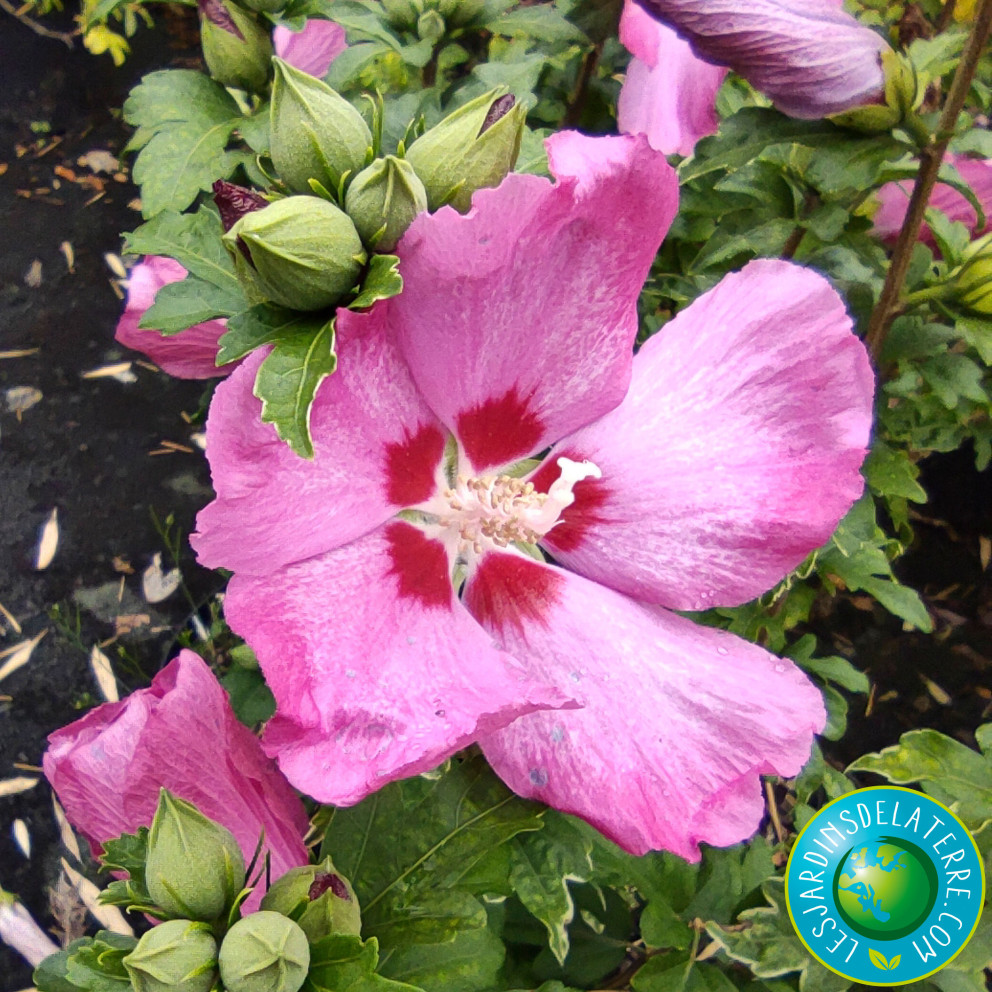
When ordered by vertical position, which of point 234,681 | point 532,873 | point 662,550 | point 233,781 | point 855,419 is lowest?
point 234,681

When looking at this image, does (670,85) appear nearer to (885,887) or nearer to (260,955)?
(885,887)

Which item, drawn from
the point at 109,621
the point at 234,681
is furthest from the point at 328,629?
the point at 109,621

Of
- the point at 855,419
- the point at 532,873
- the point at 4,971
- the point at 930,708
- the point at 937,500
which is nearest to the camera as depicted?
the point at 855,419

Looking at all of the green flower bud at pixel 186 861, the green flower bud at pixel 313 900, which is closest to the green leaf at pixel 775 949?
the green flower bud at pixel 313 900

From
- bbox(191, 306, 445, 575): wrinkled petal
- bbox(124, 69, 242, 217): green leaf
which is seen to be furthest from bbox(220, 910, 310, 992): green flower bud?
bbox(124, 69, 242, 217): green leaf

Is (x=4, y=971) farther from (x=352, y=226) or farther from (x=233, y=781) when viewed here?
(x=352, y=226)

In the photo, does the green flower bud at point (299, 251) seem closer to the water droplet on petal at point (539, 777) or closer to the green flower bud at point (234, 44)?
the water droplet on petal at point (539, 777)

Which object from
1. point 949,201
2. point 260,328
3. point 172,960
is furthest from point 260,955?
point 949,201

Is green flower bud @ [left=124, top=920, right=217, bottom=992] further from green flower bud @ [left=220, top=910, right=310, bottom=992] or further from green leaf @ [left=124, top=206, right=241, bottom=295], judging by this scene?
green leaf @ [left=124, top=206, right=241, bottom=295]
